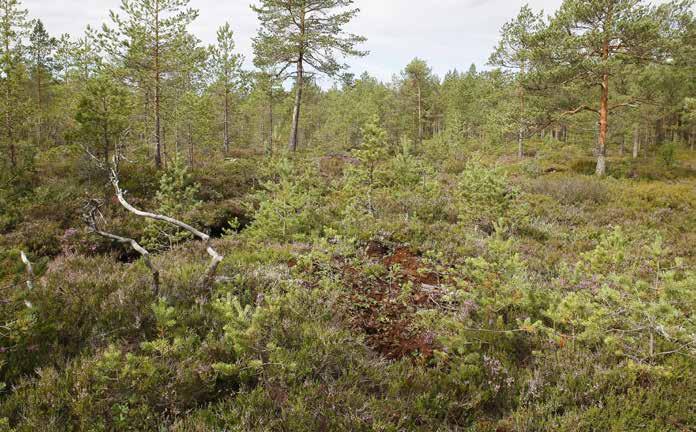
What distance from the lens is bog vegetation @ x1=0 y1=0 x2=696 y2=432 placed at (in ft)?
9.45

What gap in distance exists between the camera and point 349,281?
5496 mm

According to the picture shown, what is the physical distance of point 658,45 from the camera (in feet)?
52.5

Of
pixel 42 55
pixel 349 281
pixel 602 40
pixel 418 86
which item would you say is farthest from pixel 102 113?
pixel 418 86

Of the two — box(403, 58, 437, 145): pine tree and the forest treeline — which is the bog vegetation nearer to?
the forest treeline

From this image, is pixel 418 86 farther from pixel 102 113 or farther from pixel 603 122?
pixel 102 113

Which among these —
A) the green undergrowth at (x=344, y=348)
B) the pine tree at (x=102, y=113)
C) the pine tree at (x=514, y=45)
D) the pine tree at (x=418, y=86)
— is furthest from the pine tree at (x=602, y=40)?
the pine tree at (x=418, y=86)

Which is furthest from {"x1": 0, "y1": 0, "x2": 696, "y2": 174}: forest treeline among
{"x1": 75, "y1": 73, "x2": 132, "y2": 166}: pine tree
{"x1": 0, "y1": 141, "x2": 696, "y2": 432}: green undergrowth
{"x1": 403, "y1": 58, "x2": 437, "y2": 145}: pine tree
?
{"x1": 403, "y1": 58, "x2": 437, "y2": 145}: pine tree

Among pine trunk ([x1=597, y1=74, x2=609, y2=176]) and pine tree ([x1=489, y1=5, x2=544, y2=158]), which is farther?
pine tree ([x1=489, y1=5, x2=544, y2=158])

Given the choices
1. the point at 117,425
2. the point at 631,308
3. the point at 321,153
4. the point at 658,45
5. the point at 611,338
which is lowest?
the point at 117,425

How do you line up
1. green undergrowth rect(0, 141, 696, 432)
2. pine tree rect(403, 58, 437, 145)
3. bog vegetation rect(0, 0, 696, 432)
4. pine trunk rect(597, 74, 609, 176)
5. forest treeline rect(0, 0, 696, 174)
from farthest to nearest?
pine tree rect(403, 58, 437, 145), pine trunk rect(597, 74, 609, 176), forest treeline rect(0, 0, 696, 174), bog vegetation rect(0, 0, 696, 432), green undergrowth rect(0, 141, 696, 432)

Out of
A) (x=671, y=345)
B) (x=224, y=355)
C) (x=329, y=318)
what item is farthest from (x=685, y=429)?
(x=224, y=355)

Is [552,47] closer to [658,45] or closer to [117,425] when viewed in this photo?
[658,45]

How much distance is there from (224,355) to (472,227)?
23.4 feet

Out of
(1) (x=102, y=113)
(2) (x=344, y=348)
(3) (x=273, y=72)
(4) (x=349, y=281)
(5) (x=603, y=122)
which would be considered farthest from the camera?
(3) (x=273, y=72)
